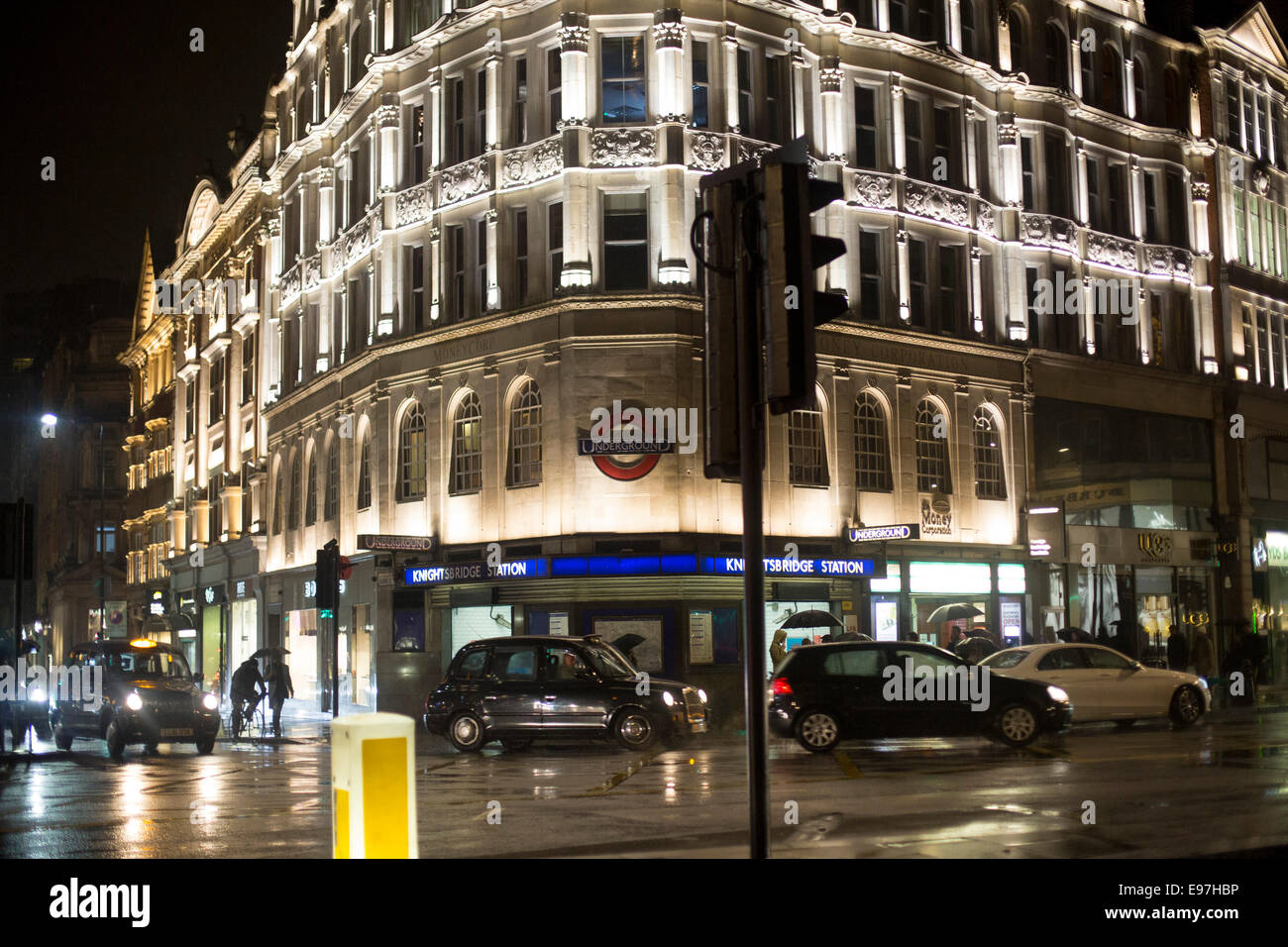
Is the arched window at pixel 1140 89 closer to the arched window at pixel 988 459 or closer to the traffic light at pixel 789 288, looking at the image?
the arched window at pixel 988 459

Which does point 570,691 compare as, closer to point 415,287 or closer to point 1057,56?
point 415,287

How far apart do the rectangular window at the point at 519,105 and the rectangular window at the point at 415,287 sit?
12.9 feet

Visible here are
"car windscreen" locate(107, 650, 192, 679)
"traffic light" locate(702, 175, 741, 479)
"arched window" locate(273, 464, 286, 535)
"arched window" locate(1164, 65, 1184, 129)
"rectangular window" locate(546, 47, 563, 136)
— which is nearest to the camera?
"traffic light" locate(702, 175, 741, 479)

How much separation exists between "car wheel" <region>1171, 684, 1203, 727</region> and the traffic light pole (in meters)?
18.8

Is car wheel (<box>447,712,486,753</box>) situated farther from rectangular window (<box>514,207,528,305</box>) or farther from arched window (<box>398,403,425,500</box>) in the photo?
rectangular window (<box>514,207,528,305</box>)

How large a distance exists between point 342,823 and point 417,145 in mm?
30072

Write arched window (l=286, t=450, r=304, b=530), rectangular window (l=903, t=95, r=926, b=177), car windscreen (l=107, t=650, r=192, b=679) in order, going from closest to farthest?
car windscreen (l=107, t=650, r=192, b=679)
rectangular window (l=903, t=95, r=926, b=177)
arched window (l=286, t=450, r=304, b=530)

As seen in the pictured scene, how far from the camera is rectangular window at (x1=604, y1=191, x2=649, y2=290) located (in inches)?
1195

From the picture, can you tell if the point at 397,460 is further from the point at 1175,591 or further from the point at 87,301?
the point at 87,301

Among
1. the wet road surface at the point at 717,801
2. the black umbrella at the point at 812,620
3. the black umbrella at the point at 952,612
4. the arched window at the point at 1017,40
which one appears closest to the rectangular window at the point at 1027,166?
the arched window at the point at 1017,40

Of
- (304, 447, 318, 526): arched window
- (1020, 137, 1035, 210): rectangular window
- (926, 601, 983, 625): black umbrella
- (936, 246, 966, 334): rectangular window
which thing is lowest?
(926, 601, 983, 625): black umbrella

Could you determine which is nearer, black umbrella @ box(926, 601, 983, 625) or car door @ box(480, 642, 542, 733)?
car door @ box(480, 642, 542, 733)

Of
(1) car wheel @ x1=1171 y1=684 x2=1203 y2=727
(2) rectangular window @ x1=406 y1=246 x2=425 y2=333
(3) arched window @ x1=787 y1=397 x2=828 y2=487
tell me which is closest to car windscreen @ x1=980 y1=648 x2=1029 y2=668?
(1) car wheel @ x1=1171 y1=684 x2=1203 y2=727

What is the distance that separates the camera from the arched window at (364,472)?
3534 cm
